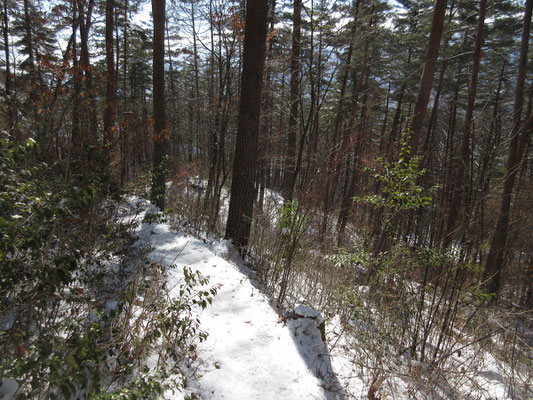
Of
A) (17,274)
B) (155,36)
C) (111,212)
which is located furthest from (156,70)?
(17,274)

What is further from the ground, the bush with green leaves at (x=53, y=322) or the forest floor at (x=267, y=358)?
the bush with green leaves at (x=53, y=322)

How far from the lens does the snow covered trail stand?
2096 mm

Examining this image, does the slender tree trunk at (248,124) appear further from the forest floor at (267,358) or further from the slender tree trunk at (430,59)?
the slender tree trunk at (430,59)

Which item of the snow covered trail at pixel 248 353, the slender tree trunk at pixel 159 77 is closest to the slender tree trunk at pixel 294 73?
the snow covered trail at pixel 248 353

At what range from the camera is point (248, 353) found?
7.97ft

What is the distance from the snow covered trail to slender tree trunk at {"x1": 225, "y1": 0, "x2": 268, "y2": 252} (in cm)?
131

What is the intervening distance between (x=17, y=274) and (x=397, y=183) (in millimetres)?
3600

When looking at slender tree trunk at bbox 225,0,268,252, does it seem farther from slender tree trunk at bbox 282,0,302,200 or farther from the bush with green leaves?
the bush with green leaves

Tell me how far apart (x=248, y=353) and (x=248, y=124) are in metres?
3.44

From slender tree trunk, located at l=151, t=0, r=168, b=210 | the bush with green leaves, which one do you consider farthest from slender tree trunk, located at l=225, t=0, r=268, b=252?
slender tree trunk, located at l=151, t=0, r=168, b=210

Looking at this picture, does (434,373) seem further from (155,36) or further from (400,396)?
(155,36)

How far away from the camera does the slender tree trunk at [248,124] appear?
4.34 meters

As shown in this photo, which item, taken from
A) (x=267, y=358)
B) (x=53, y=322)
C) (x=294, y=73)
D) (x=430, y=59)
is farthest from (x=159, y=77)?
(x=267, y=358)

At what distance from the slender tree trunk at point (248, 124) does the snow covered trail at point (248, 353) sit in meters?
1.31
